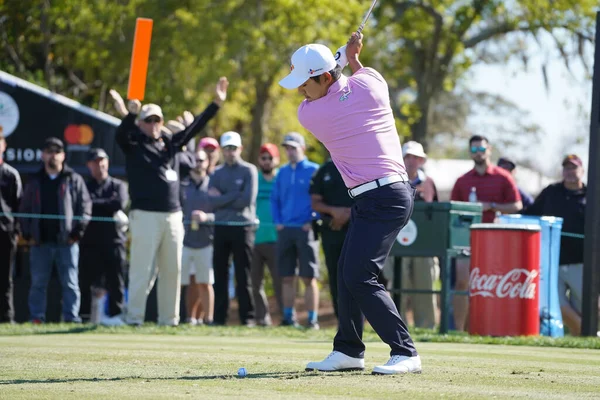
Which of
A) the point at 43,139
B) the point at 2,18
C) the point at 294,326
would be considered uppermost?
the point at 2,18

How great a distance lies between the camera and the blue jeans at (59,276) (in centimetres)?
1497

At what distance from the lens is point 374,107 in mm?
7883

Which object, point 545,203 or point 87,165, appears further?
point 87,165

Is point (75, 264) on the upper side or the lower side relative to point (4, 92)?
lower

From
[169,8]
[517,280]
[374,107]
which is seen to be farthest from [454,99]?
[374,107]

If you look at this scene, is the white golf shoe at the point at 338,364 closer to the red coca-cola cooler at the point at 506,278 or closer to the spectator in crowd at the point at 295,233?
the red coca-cola cooler at the point at 506,278

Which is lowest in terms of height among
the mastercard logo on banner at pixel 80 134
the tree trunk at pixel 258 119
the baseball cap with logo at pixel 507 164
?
the baseball cap with logo at pixel 507 164

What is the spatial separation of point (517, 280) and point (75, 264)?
5631 millimetres

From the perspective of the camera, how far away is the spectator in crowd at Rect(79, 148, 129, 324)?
15672 millimetres

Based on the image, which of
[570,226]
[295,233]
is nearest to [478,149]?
[570,226]

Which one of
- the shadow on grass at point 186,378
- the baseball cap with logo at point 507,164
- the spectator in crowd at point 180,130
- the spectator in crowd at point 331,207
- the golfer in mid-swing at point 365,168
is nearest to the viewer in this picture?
the shadow on grass at point 186,378

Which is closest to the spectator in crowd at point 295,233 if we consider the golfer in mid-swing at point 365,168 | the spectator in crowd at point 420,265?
the spectator in crowd at point 420,265

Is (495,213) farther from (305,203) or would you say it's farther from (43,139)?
(43,139)

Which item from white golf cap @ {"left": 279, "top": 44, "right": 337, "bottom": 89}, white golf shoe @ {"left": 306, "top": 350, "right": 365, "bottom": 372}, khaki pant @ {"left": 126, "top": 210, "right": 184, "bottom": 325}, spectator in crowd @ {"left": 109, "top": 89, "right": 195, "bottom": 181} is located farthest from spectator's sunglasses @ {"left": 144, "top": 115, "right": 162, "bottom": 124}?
white golf shoe @ {"left": 306, "top": 350, "right": 365, "bottom": 372}
